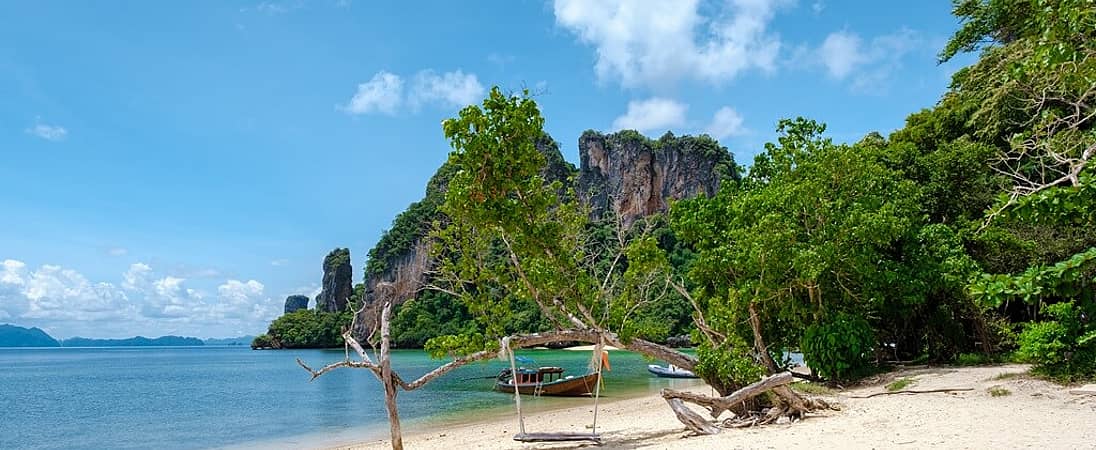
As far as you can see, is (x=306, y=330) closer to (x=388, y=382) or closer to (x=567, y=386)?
(x=567, y=386)

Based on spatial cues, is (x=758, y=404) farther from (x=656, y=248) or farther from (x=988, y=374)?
(x=988, y=374)

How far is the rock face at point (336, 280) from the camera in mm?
107438

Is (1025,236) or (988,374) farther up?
(1025,236)

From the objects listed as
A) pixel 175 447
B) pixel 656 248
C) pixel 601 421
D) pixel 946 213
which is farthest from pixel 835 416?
pixel 175 447

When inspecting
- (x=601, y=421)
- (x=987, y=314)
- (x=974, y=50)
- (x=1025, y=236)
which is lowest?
(x=601, y=421)

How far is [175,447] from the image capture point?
1736 cm

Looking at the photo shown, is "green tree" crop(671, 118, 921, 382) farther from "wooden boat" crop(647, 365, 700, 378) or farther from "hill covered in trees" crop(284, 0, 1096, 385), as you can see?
"wooden boat" crop(647, 365, 700, 378)

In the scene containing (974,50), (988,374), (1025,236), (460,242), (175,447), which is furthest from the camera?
(974,50)

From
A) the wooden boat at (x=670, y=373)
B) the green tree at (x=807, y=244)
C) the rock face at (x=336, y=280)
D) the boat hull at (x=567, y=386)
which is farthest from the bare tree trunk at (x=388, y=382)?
the rock face at (x=336, y=280)

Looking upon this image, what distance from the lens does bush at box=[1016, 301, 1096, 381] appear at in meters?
11.2

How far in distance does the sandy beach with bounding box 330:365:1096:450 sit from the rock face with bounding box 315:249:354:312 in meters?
96.8

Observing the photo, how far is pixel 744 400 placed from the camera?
33.8ft

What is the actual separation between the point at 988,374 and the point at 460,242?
10347 mm

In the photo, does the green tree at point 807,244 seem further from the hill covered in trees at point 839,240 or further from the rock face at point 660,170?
the rock face at point 660,170
